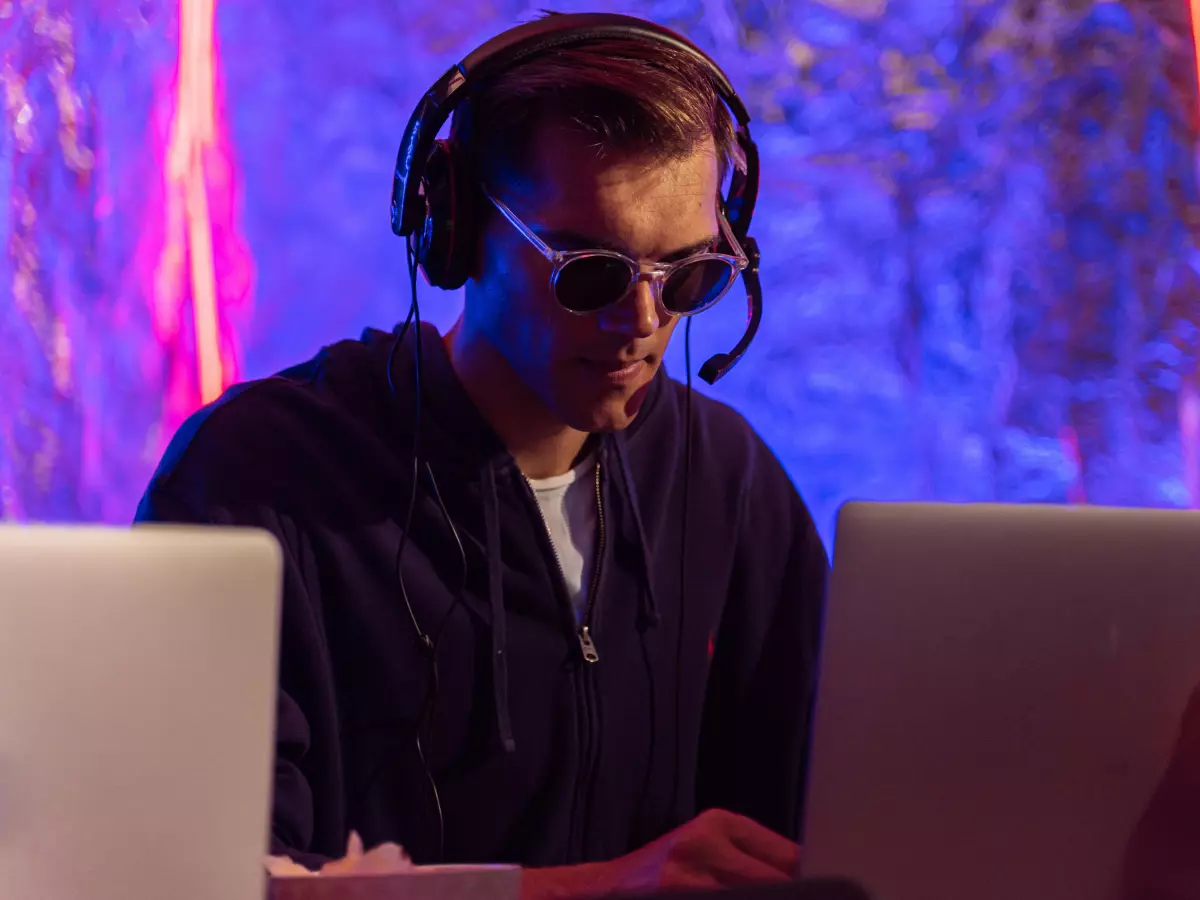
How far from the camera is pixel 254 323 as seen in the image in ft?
6.12

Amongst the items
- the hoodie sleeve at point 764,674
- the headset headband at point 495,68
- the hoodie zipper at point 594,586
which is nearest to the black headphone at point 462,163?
the headset headband at point 495,68

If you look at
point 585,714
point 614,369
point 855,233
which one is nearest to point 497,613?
point 585,714

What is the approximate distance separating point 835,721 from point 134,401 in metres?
1.52

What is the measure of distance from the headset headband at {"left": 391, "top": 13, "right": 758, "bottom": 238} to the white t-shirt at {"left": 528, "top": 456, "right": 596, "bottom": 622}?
0.36 meters

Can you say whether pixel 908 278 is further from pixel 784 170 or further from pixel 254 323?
pixel 254 323

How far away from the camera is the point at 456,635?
1243 millimetres

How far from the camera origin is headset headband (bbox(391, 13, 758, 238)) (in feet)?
3.55

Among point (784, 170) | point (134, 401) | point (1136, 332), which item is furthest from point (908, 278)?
point (134, 401)

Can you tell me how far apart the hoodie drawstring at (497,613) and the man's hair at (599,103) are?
368mm

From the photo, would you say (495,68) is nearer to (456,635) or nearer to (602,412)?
(602,412)

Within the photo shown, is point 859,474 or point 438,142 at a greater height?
point 438,142

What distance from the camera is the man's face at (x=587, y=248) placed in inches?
45.9

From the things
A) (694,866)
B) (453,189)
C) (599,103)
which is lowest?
(694,866)

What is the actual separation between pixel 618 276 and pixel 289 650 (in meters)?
0.54
